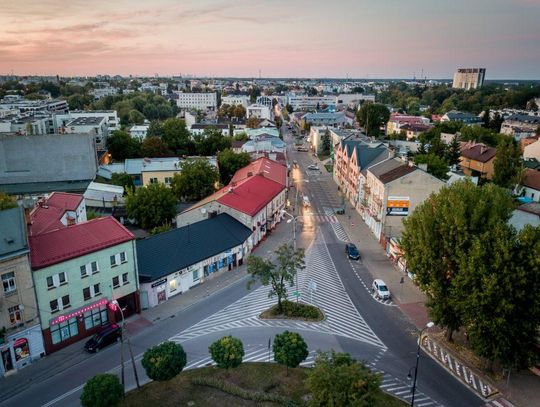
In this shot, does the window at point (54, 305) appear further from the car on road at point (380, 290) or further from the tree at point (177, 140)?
the tree at point (177, 140)

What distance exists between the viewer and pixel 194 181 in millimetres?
70312

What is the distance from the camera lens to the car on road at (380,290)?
4084cm

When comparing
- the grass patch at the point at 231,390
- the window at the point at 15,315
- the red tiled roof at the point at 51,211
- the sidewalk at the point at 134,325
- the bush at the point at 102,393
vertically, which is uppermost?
the red tiled roof at the point at 51,211

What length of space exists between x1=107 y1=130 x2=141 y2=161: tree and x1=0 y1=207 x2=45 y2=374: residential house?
3168 inches

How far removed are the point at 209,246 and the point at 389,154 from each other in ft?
126

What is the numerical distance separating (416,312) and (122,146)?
91981 millimetres

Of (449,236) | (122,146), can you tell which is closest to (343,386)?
(449,236)

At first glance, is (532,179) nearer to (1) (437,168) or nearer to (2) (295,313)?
(1) (437,168)

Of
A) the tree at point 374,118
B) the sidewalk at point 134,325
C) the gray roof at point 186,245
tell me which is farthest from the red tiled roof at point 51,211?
the tree at point 374,118

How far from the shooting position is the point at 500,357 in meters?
27.7

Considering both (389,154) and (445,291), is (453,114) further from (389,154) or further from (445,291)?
(445,291)

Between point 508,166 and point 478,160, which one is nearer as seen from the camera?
point 508,166

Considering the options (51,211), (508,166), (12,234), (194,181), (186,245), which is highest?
(12,234)

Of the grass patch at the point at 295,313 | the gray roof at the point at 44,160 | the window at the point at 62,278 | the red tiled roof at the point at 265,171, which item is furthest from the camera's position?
the gray roof at the point at 44,160
